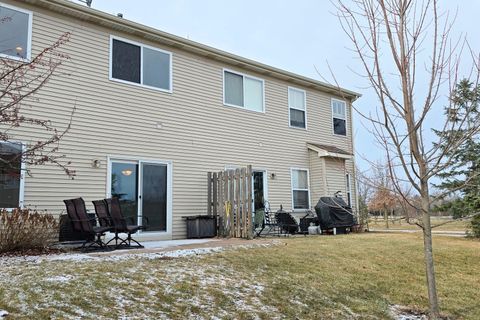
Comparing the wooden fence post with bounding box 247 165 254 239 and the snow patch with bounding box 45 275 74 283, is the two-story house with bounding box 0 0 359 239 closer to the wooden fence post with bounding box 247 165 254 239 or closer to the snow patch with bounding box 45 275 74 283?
the wooden fence post with bounding box 247 165 254 239

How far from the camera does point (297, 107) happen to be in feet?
48.8

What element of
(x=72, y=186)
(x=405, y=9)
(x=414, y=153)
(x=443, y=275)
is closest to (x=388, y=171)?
(x=414, y=153)

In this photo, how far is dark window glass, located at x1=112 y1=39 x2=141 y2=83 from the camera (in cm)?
1030

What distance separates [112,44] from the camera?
1024cm

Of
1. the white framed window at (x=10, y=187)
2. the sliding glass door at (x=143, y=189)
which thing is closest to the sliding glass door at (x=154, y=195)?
the sliding glass door at (x=143, y=189)

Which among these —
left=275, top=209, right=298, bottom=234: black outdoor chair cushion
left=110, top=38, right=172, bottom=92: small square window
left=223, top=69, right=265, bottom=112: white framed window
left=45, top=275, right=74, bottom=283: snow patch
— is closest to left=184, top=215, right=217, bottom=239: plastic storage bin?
left=275, top=209, right=298, bottom=234: black outdoor chair cushion

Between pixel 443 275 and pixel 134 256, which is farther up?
pixel 134 256

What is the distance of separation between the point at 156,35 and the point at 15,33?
3.37 metres

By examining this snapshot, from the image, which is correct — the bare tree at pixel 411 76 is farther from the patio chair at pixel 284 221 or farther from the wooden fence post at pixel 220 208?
the patio chair at pixel 284 221

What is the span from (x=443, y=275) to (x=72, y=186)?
25.6 ft

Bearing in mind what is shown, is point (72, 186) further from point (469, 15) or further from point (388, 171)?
point (469, 15)

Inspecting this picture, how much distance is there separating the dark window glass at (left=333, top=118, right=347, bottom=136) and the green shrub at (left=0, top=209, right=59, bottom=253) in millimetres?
11601

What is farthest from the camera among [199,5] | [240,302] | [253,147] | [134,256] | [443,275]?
[199,5]

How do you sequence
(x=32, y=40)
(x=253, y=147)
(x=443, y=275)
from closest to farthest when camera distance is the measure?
1. (x=443, y=275)
2. (x=32, y=40)
3. (x=253, y=147)
